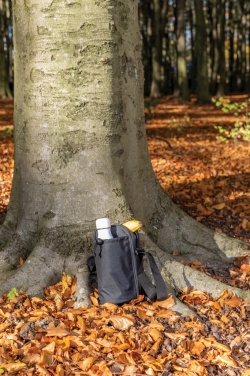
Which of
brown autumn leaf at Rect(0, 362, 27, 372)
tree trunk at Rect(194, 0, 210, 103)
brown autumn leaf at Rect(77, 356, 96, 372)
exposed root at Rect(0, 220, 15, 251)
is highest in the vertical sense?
tree trunk at Rect(194, 0, 210, 103)

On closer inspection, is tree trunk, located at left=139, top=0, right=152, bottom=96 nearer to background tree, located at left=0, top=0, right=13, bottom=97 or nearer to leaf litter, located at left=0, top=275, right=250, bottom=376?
background tree, located at left=0, top=0, right=13, bottom=97

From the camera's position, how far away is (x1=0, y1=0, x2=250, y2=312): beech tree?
3.38m

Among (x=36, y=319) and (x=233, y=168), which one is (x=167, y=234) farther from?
(x=233, y=168)

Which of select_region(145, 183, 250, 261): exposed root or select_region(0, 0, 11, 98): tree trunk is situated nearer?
select_region(145, 183, 250, 261): exposed root

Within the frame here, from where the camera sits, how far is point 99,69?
11.3 feet


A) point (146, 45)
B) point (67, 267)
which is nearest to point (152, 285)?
point (67, 267)

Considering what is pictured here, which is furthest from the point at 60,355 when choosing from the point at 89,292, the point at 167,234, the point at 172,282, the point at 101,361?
the point at 167,234

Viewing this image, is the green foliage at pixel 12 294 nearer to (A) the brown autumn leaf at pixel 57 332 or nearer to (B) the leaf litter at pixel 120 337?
(B) the leaf litter at pixel 120 337

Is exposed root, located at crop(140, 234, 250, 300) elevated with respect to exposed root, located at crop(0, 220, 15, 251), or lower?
lower

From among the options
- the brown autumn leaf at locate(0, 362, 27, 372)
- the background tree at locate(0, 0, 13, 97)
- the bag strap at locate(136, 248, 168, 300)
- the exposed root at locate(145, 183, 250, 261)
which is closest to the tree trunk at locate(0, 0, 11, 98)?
the background tree at locate(0, 0, 13, 97)

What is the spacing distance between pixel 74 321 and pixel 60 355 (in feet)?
1.09

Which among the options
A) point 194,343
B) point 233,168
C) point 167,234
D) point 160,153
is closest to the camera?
point 194,343

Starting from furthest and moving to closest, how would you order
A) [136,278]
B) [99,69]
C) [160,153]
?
[160,153] < [99,69] < [136,278]

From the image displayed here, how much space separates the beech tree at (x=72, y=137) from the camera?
3.38 m
